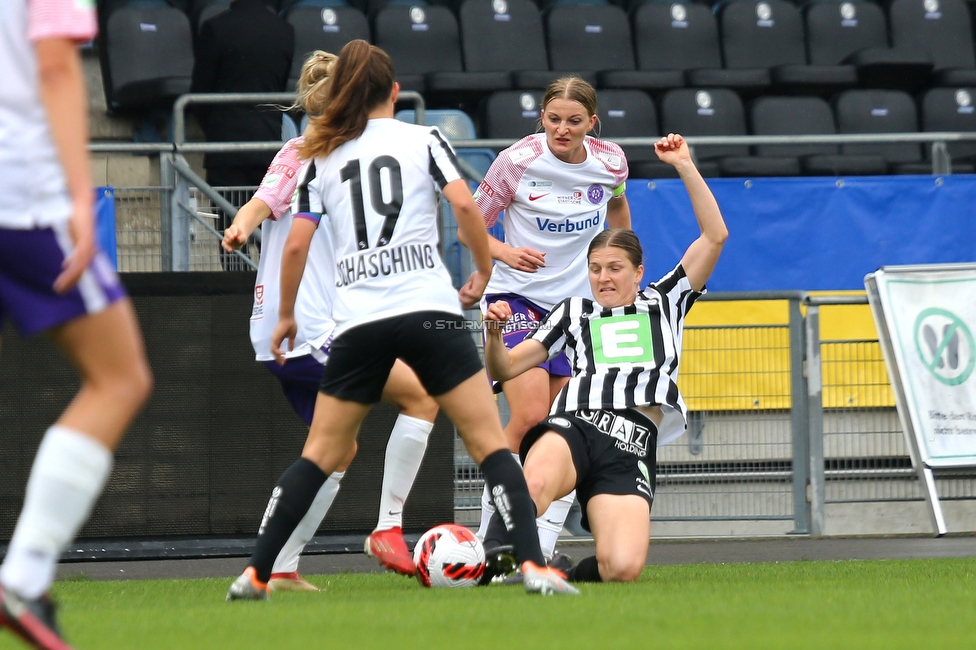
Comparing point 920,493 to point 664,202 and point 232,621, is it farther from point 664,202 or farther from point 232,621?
point 232,621

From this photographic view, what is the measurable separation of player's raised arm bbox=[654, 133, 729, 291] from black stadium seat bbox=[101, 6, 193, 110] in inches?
228

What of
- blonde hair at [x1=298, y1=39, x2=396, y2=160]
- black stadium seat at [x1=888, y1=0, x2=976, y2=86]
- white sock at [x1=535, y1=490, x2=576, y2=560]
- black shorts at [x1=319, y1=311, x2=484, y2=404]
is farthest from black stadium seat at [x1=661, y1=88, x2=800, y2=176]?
black shorts at [x1=319, y1=311, x2=484, y2=404]

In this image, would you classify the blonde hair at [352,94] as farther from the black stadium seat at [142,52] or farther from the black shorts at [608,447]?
the black stadium seat at [142,52]

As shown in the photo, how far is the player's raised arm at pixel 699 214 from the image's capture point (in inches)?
227

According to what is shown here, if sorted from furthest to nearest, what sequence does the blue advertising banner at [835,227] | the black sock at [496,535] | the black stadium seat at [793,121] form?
the black stadium seat at [793,121]
the blue advertising banner at [835,227]
the black sock at [496,535]

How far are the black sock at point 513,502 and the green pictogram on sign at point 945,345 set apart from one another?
4240 mm

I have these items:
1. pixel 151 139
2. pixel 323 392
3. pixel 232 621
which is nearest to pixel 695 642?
pixel 232 621

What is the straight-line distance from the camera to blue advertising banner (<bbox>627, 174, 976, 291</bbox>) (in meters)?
8.91

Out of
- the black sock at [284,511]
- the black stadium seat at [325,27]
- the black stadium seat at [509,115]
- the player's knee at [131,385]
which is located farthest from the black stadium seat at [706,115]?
the player's knee at [131,385]

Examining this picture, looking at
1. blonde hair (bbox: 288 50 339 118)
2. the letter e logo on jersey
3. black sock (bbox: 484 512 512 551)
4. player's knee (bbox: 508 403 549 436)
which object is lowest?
black sock (bbox: 484 512 512 551)

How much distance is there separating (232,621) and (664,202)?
530 cm

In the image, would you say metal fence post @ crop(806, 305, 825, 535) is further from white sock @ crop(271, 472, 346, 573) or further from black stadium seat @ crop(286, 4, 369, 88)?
black stadium seat @ crop(286, 4, 369, 88)

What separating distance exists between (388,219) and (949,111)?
8709mm

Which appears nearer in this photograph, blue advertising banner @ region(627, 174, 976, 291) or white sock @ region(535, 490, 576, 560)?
white sock @ region(535, 490, 576, 560)
